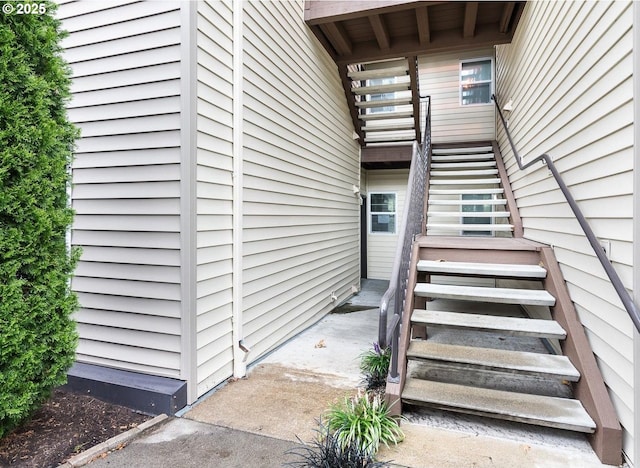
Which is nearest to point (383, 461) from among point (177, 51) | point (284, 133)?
point (177, 51)

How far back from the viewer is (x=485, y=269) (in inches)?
132

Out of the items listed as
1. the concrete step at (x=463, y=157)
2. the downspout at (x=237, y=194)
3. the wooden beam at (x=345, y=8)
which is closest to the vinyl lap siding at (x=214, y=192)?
the downspout at (x=237, y=194)

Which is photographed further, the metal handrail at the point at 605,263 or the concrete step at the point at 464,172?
the concrete step at the point at 464,172

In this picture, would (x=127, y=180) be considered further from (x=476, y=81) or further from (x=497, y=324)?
(x=476, y=81)

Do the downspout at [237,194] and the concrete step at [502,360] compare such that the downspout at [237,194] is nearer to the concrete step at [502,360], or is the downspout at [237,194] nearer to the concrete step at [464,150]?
the concrete step at [502,360]

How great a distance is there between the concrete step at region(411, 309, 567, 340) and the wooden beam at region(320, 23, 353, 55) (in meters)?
4.12

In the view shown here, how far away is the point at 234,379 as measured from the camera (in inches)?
127

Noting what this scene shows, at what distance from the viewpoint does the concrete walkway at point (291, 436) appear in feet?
6.90

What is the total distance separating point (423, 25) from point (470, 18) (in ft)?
1.91

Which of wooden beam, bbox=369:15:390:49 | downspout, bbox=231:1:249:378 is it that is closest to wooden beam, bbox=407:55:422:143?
wooden beam, bbox=369:15:390:49

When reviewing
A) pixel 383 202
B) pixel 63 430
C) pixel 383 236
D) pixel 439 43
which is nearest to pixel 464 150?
pixel 439 43

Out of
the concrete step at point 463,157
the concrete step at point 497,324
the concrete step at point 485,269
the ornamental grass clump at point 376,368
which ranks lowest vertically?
the ornamental grass clump at point 376,368

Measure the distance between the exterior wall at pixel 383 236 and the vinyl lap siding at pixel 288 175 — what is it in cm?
241

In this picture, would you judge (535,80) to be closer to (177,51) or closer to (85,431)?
(177,51)
